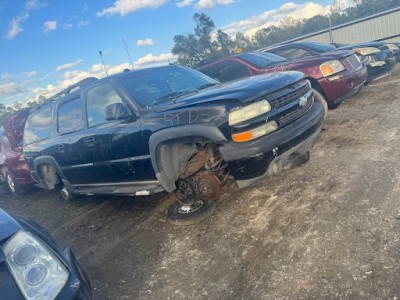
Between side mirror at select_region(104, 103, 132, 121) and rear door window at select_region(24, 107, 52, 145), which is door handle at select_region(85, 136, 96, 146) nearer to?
side mirror at select_region(104, 103, 132, 121)

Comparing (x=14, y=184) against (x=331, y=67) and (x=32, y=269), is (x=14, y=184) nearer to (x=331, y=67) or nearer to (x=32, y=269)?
(x=32, y=269)

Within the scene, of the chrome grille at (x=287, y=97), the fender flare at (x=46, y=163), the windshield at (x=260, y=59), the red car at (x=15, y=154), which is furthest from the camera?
the red car at (x=15, y=154)

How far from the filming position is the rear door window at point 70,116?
13.3 feet

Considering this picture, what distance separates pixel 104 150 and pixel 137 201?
1.18m

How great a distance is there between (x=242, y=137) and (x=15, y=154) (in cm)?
622

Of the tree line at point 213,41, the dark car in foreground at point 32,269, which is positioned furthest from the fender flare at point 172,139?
the tree line at point 213,41

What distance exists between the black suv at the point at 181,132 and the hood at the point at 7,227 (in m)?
1.56

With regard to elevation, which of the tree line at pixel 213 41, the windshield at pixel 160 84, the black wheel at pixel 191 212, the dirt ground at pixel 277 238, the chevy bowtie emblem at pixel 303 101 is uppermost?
the tree line at pixel 213 41

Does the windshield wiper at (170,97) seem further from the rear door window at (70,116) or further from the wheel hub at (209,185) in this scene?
the rear door window at (70,116)

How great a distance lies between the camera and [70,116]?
426 cm

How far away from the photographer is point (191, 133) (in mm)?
2713

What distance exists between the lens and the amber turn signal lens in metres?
2.58

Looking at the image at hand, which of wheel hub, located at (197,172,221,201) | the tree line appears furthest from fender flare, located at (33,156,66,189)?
the tree line

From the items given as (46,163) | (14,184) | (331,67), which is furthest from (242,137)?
(14,184)
